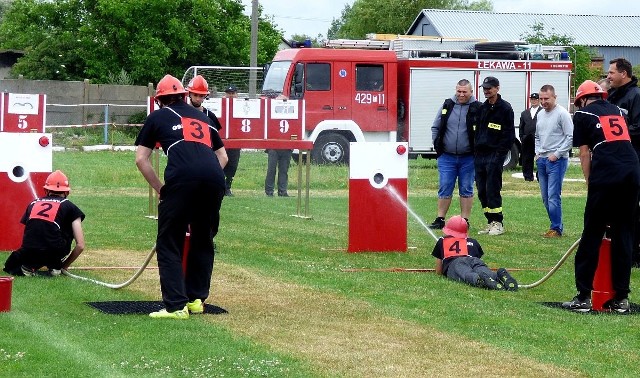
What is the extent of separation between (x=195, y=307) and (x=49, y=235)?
7.43 feet

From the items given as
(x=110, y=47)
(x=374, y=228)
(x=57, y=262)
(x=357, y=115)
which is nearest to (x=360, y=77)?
(x=357, y=115)

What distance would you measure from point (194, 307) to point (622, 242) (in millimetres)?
3457

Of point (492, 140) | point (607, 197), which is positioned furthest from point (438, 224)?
point (607, 197)

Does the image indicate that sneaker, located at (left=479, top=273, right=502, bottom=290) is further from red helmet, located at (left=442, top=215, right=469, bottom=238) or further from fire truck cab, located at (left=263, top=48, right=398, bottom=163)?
fire truck cab, located at (left=263, top=48, right=398, bottom=163)

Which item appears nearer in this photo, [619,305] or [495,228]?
[619,305]

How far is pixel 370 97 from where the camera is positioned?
30.2 m

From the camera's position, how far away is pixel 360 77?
3019 cm

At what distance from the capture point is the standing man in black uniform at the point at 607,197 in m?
9.71

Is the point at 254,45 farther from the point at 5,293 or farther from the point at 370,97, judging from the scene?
the point at 5,293

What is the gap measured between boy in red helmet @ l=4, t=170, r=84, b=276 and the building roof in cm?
7357

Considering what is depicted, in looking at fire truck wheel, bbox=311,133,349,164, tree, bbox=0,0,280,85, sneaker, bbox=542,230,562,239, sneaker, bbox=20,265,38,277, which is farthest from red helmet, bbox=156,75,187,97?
tree, bbox=0,0,280,85

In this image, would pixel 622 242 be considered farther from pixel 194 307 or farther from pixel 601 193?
pixel 194 307

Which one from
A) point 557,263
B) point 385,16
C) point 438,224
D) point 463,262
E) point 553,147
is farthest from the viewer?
point 385,16

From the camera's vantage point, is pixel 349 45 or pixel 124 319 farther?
pixel 349 45
